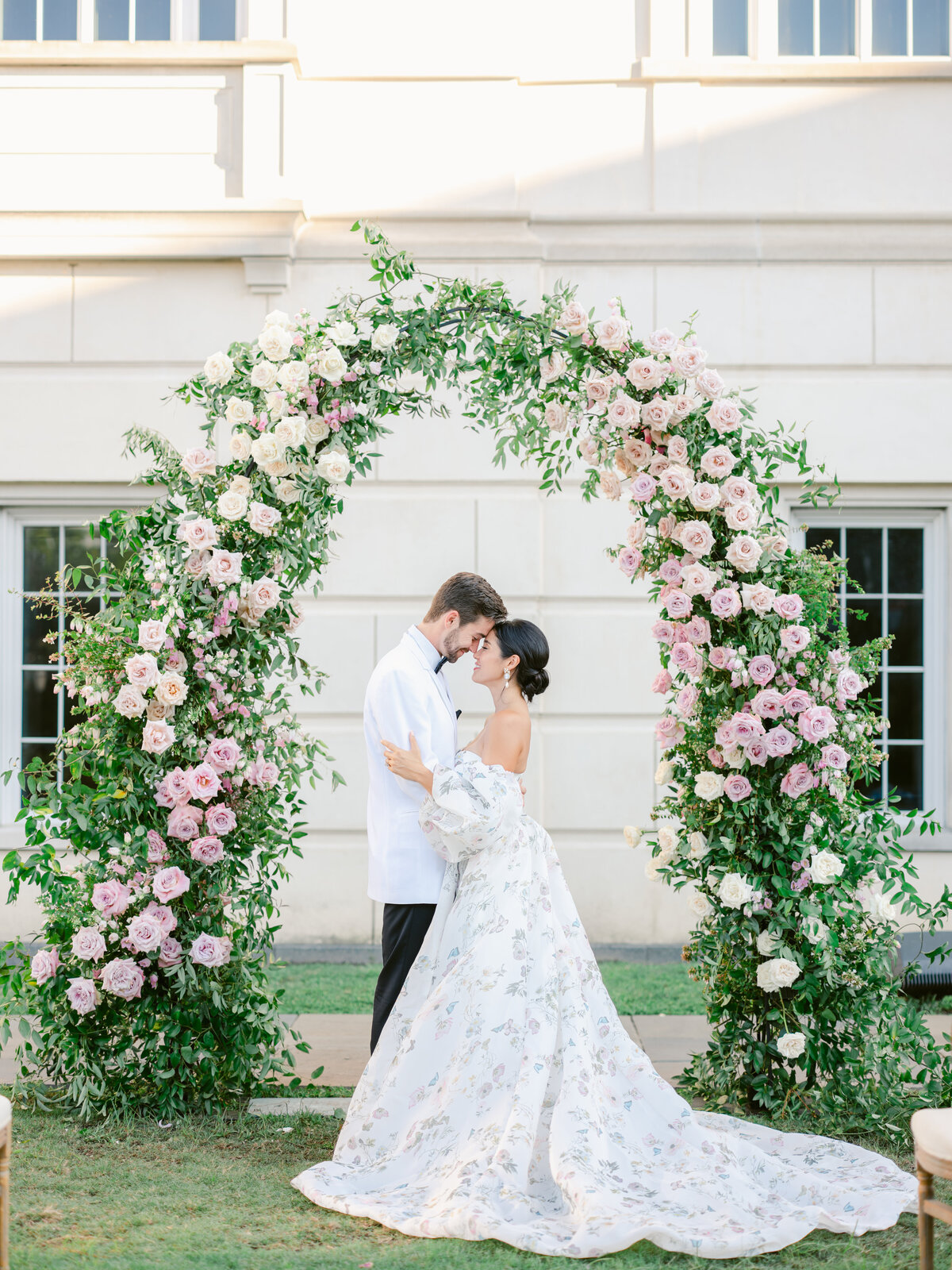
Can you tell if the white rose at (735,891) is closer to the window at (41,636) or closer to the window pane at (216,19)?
the window at (41,636)

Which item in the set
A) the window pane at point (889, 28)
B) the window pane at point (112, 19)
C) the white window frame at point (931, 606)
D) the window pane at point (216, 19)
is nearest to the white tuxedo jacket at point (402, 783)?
the white window frame at point (931, 606)

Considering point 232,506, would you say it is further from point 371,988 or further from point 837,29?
point 837,29

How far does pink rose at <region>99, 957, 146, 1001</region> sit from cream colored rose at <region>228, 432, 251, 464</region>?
6.28 ft

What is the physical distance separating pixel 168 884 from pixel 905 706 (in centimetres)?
501

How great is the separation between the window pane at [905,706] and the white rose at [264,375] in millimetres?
4700

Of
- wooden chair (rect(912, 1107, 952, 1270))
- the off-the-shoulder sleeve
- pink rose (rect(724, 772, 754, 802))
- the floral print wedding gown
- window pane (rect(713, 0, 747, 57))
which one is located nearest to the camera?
wooden chair (rect(912, 1107, 952, 1270))

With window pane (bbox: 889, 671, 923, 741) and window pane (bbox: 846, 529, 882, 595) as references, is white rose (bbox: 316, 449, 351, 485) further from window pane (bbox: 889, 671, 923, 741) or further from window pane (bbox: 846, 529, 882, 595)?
window pane (bbox: 889, 671, 923, 741)

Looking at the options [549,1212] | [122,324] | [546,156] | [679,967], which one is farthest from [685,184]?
[549,1212]

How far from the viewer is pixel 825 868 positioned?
4137mm

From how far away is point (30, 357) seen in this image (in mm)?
7039

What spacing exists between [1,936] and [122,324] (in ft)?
12.6

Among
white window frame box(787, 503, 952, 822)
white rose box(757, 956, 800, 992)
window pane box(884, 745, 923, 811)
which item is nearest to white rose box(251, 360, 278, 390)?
white rose box(757, 956, 800, 992)

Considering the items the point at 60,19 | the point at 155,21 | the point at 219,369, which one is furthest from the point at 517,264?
the point at 60,19

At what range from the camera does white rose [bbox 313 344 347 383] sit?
13.8 feet
